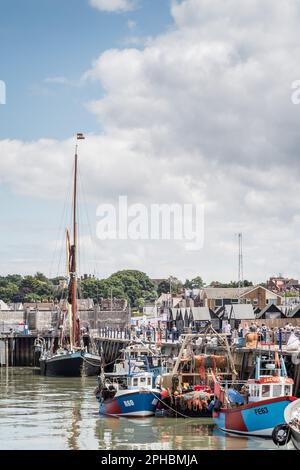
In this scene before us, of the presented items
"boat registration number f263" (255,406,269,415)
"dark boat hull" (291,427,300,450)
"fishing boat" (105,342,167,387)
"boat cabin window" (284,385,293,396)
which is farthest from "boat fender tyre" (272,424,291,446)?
"fishing boat" (105,342,167,387)

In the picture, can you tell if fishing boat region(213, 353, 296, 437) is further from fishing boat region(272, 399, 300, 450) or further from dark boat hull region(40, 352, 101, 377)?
dark boat hull region(40, 352, 101, 377)

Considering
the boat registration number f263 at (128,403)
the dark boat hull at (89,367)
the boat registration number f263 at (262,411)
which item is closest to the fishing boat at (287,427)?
the boat registration number f263 at (262,411)

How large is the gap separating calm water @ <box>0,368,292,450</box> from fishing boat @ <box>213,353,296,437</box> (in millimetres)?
600

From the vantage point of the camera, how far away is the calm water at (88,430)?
132ft

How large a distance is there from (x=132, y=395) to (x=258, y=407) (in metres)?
11.1

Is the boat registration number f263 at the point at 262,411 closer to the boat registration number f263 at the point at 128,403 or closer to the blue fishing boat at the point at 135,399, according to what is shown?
the blue fishing boat at the point at 135,399

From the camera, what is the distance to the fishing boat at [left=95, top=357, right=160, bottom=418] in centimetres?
4988

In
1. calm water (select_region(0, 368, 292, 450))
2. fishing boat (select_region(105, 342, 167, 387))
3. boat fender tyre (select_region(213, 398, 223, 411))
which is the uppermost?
fishing boat (select_region(105, 342, 167, 387))

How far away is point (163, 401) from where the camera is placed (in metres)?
50.1

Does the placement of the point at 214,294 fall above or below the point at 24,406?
above

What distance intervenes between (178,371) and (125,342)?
41.3m

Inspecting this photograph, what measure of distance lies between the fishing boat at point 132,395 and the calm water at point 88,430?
697 millimetres
